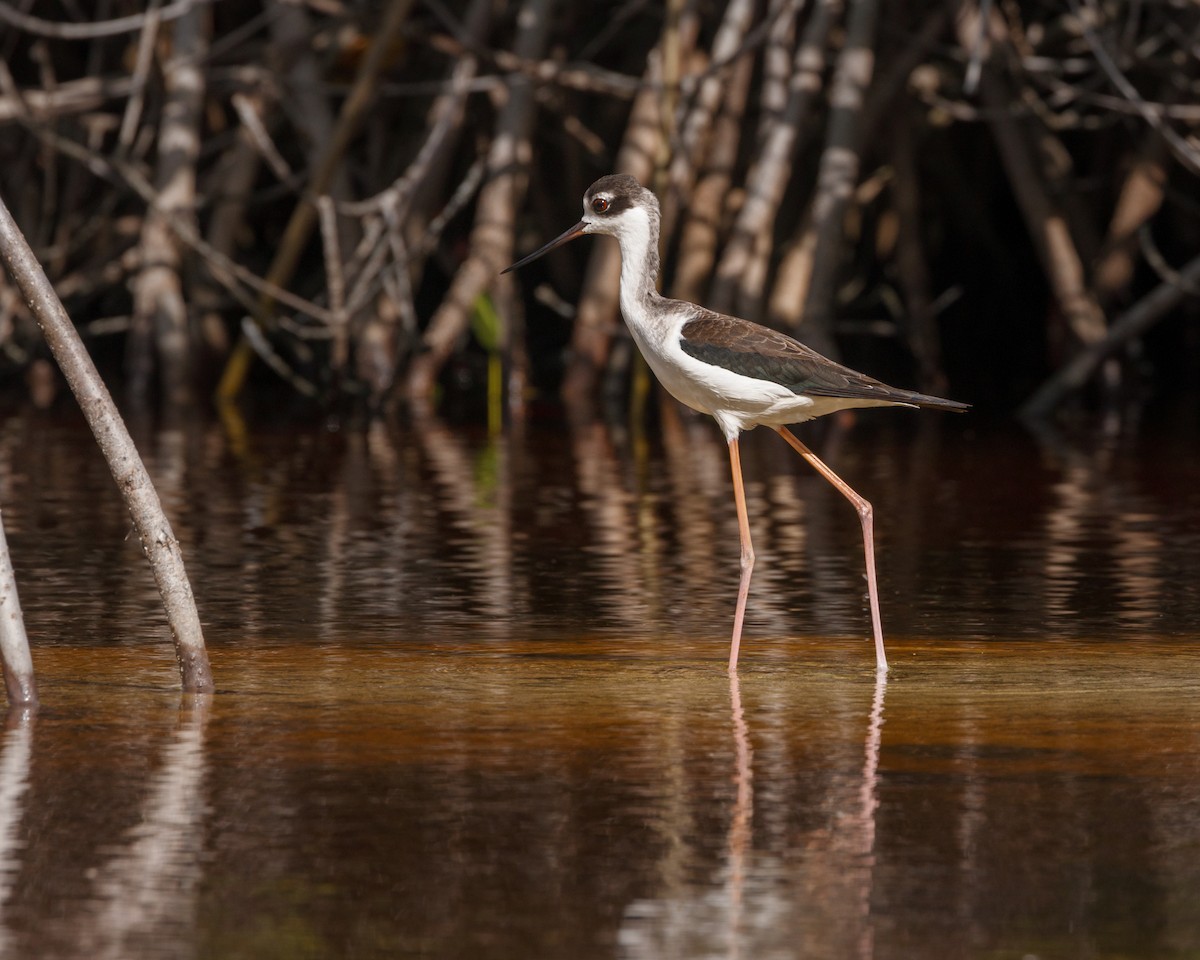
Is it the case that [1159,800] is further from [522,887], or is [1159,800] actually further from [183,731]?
[183,731]

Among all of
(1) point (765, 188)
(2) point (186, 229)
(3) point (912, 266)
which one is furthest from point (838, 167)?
(2) point (186, 229)

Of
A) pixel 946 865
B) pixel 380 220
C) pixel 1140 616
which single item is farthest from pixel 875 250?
pixel 946 865

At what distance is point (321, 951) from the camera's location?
371 cm

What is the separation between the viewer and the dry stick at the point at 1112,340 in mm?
13250

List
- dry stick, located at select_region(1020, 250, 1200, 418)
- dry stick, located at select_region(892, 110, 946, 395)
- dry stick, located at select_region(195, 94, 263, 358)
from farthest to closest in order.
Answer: dry stick, located at select_region(892, 110, 946, 395), dry stick, located at select_region(195, 94, 263, 358), dry stick, located at select_region(1020, 250, 1200, 418)

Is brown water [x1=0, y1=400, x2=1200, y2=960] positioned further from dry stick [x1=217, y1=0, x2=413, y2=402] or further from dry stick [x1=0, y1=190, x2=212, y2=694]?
dry stick [x1=217, y1=0, x2=413, y2=402]

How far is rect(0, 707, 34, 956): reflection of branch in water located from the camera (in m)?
4.05

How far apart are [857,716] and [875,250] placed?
48.3ft

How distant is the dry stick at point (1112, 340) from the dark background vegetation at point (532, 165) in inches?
0.9

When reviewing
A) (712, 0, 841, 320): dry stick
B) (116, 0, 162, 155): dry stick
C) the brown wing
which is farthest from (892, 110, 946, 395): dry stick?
the brown wing

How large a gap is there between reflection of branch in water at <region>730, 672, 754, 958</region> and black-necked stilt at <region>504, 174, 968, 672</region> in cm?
66

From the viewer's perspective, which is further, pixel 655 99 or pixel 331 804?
pixel 655 99

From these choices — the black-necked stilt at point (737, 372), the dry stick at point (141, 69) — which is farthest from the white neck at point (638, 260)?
the dry stick at point (141, 69)

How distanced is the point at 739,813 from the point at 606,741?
0.71 metres
